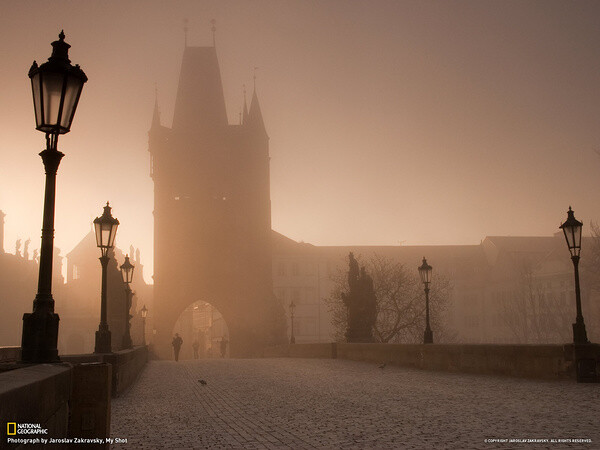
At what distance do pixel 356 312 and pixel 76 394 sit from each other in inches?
1053

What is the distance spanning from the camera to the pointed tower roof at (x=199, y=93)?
65562 mm

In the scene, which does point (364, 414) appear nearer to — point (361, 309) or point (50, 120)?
point (50, 120)

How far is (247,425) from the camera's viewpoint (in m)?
8.89

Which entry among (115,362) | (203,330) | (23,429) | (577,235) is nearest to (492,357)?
(577,235)

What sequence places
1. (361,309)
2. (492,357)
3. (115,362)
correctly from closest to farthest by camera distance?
(115,362)
(492,357)
(361,309)

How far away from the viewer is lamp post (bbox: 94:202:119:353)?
14672 mm

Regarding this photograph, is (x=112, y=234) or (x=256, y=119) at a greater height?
(x=256, y=119)

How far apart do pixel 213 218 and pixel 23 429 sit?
59.9m

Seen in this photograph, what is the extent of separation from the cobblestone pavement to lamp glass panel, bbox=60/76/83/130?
11.3ft

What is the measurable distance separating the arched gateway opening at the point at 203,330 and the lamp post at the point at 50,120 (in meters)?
73.0

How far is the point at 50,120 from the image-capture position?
244 inches

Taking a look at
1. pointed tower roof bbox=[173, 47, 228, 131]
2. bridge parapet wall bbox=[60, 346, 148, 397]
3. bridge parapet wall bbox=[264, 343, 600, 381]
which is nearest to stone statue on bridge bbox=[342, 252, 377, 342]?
bridge parapet wall bbox=[264, 343, 600, 381]

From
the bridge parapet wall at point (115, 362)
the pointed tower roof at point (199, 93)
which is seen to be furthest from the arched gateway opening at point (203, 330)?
the bridge parapet wall at point (115, 362)

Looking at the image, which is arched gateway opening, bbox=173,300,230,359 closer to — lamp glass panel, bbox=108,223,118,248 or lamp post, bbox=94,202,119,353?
lamp post, bbox=94,202,119,353
